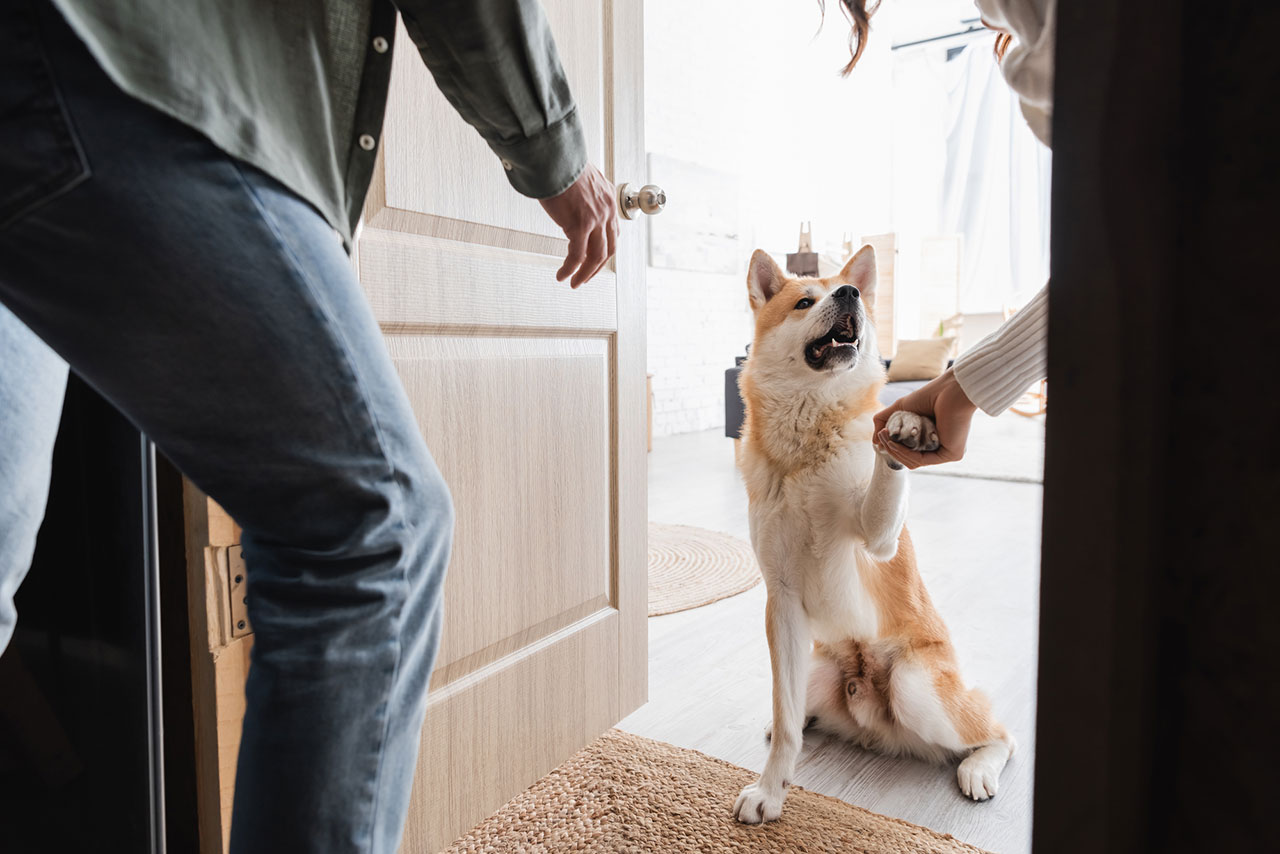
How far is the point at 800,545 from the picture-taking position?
52.0 inches

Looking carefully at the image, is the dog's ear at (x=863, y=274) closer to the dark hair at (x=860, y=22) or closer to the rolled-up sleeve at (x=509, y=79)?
the dark hair at (x=860, y=22)

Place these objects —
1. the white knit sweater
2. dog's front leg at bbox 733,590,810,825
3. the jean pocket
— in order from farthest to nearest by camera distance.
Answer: dog's front leg at bbox 733,590,810,825
the white knit sweater
the jean pocket

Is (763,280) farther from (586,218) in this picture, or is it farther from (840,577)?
(586,218)

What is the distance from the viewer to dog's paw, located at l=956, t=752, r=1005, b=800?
4.17ft

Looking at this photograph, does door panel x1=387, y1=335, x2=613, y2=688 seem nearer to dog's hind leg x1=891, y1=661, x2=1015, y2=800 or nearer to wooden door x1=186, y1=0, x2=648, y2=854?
wooden door x1=186, y1=0, x2=648, y2=854

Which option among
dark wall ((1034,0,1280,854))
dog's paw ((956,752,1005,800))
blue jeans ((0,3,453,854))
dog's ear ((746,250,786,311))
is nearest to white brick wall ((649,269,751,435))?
dog's ear ((746,250,786,311))

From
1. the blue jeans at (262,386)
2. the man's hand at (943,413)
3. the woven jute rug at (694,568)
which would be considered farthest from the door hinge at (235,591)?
the woven jute rug at (694,568)

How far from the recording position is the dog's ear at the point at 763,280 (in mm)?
1623

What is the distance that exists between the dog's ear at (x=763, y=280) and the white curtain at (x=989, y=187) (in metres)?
7.06

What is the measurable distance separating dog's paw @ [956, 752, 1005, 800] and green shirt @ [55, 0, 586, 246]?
1.18 m

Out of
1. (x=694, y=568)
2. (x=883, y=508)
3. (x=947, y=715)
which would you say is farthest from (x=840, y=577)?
(x=694, y=568)

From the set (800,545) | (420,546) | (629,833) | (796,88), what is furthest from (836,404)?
(796,88)

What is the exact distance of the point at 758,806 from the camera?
121 centimetres

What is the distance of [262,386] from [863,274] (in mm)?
1374
